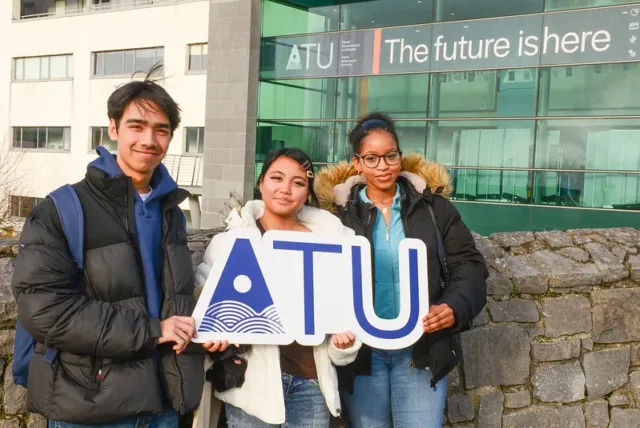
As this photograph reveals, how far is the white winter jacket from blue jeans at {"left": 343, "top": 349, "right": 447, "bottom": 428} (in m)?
0.26

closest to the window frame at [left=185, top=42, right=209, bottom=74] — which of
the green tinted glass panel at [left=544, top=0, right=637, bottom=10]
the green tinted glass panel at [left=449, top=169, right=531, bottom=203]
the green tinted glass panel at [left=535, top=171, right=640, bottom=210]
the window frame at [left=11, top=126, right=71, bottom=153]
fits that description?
the window frame at [left=11, top=126, right=71, bottom=153]

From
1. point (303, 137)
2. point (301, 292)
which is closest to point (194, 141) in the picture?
point (303, 137)

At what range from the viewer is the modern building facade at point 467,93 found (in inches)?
603

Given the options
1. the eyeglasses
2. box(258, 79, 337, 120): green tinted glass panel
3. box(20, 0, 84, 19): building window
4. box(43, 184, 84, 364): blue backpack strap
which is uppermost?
box(20, 0, 84, 19): building window

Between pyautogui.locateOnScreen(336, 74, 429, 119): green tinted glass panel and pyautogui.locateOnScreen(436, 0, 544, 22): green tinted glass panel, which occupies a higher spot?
pyautogui.locateOnScreen(436, 0, 544, 22): green tinted glass panel

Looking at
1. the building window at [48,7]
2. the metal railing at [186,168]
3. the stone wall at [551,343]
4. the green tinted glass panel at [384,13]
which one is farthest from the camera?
the building window at [48,7]

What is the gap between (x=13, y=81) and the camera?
3644 cm

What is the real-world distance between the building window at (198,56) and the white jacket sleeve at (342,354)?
28.2 m

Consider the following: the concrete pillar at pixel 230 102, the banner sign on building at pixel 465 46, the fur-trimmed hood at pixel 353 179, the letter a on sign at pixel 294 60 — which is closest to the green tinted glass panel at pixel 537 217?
the banner sign on building at pixel 465 46

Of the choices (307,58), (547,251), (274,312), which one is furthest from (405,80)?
(274,312)

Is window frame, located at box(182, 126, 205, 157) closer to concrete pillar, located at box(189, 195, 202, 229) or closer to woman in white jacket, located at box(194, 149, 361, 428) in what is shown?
concrete pillar, located at box(189, 195, 202, 229)

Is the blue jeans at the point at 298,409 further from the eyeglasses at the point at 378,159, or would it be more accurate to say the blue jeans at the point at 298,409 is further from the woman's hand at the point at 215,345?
the eyeglasses at the point at 378,159

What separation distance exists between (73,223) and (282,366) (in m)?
1.00

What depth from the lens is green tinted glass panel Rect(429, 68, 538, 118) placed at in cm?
1614
